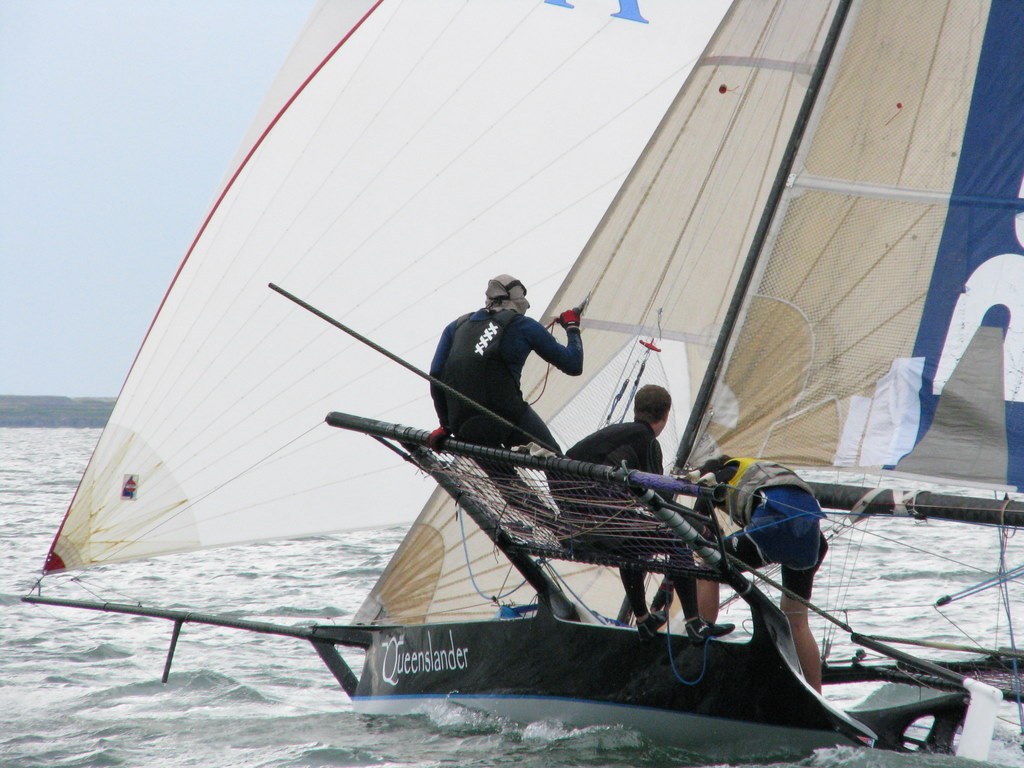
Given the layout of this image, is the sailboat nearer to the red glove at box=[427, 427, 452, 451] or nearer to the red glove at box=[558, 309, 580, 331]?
the red glove at box=[427, 427, 452, 451]

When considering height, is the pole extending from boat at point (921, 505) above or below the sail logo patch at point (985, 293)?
below

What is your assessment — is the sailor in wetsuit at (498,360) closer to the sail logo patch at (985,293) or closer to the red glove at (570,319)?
the red glove at (570,319)

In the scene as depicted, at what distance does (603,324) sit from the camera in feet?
16.5

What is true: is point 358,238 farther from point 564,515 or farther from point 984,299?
point 984,299

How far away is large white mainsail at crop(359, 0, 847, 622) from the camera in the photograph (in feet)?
16.4

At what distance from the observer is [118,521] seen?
16.6ft

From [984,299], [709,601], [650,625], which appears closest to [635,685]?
[650,625]

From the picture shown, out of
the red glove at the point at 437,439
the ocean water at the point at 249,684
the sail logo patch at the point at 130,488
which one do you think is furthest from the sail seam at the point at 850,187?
the sail logo patch at the point at 130,488

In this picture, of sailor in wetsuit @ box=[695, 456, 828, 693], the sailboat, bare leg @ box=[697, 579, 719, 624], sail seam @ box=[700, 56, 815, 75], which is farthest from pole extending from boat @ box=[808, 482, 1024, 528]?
sail seam @ box=[700, 56, 815, 75]

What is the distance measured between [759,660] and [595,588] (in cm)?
140

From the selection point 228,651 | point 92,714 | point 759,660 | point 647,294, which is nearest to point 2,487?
point 228,651

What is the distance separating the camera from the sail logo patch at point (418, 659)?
4.53 m

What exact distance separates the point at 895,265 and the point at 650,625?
5.00ft

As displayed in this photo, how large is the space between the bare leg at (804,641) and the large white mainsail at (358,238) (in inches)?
69.7
